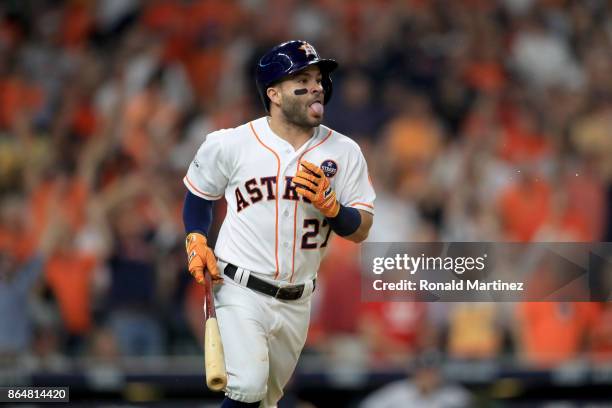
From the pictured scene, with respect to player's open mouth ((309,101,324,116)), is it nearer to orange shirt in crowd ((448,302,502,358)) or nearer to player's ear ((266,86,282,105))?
player's ear ((266,86,282,105))

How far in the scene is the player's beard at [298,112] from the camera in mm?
3896

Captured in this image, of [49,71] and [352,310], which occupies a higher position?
[49,71]

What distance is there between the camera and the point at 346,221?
383cm

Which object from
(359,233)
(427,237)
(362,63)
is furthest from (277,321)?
(362,63)

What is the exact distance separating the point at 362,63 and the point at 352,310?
1923mm

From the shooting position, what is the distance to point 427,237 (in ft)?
20.2

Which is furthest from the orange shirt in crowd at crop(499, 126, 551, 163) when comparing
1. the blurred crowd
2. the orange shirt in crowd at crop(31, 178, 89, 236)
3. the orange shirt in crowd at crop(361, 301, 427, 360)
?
the orange shirt in crowd at crop(31, 178, 89, 236)

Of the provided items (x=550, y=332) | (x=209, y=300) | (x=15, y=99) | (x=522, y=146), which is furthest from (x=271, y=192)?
(x=15, y=99)

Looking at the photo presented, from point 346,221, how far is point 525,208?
9.85ft

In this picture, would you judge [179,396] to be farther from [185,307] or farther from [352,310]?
[352,310]

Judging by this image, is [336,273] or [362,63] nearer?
[336,273]

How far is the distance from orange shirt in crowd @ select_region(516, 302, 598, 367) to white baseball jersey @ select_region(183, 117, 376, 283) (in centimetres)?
259

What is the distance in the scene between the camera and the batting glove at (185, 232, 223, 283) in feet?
12.7

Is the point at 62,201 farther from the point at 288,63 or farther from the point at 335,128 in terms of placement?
the point at 288,63
